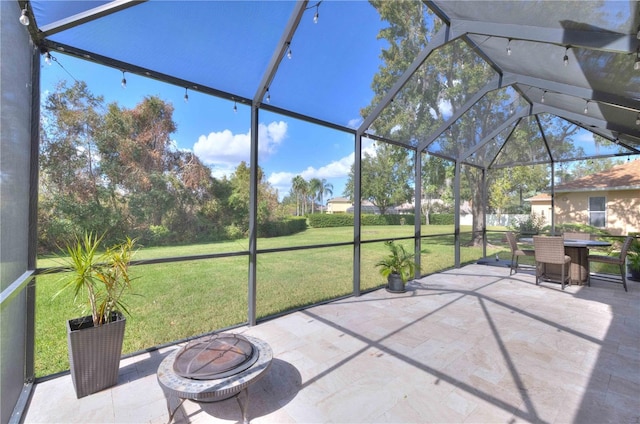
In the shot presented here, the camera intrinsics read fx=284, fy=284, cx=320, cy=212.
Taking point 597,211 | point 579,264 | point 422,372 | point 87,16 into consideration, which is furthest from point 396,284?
point 597,211

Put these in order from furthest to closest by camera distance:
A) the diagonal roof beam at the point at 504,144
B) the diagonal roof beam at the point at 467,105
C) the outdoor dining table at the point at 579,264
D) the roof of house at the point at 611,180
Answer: the roof of house at the point at 611,180, the diagonal roof beam at the point at 504,144, the outdoor dining table at the point at 579,264, the diagonal roof beam at the point at 467,105

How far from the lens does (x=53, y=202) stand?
9.48 metres

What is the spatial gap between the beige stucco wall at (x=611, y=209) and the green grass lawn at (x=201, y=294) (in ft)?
9.05

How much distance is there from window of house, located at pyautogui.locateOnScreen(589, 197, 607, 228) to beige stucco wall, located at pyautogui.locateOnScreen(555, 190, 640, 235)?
0.09 m

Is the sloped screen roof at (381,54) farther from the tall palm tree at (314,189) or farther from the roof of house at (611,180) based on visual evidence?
the tall palm tree at (314,189)

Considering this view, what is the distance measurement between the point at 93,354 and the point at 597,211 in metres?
13.3

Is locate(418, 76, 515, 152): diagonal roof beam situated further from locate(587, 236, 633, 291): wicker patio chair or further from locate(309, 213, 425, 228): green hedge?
locate(309, 213, 425, 228): green hedge

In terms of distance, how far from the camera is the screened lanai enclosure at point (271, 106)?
2135mm

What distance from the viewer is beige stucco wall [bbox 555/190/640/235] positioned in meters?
8.65

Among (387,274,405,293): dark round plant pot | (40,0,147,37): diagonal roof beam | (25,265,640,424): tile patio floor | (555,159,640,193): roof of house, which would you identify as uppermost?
(40,0,147,37): diagonal roof beam

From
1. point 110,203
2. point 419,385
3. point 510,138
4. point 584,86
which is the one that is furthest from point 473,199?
point 110,203

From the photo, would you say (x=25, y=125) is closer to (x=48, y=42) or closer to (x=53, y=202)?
(x=48, y=42)

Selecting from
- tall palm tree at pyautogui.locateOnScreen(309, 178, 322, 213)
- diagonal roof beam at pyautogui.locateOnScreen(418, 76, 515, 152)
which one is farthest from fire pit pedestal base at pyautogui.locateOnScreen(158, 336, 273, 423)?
tall palm tree at pyautogui.locateOnScreen(309, 178, 322, 213)

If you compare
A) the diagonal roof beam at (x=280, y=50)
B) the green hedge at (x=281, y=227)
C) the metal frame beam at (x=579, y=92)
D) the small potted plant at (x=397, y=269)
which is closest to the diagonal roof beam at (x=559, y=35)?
the metal frame beam at (x=579, y=92)
